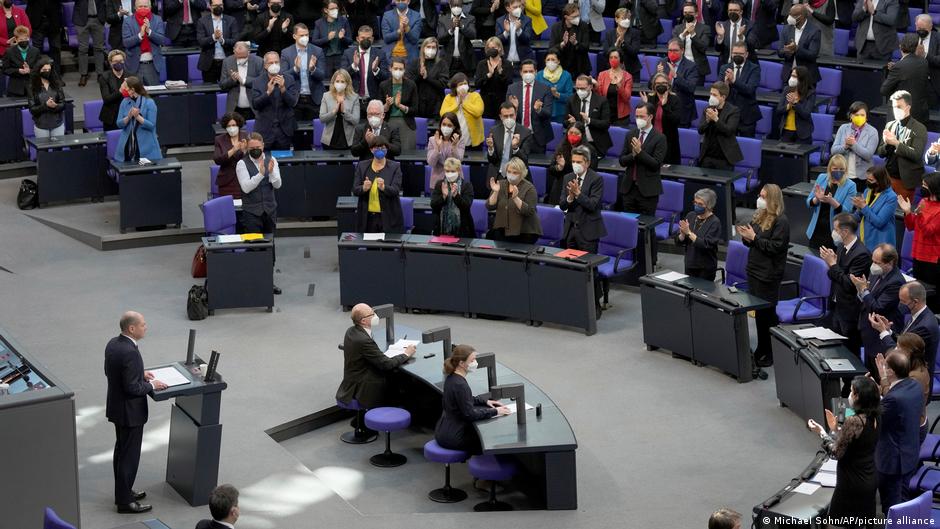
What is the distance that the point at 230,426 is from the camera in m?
12.3

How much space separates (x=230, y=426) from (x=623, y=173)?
6654 millimetres

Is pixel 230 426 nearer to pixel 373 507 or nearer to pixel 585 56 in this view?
pixel 373 507

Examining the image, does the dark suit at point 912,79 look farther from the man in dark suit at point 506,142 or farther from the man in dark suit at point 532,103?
the man in dark suit at point 506,142

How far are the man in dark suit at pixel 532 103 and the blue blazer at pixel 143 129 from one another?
14.7ft

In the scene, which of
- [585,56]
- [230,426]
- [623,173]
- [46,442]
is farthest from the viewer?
[585,56]

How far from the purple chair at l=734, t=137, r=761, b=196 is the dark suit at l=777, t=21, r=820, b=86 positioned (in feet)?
6.14

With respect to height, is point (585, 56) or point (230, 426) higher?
point (585, 56)

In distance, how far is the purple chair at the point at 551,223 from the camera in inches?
620

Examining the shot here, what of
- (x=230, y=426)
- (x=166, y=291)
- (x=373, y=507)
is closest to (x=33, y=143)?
(x=166, y=291)

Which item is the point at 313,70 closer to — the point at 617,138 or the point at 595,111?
the point at 595,111

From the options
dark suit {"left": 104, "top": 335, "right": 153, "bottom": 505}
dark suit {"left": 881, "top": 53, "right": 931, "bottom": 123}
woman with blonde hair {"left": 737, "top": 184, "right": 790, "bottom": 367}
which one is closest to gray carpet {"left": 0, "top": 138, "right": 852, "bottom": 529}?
dark suit {"left": 104, "top": 335, "right": 153, "bottom": 505}

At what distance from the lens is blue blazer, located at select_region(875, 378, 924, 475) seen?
31.6 ft

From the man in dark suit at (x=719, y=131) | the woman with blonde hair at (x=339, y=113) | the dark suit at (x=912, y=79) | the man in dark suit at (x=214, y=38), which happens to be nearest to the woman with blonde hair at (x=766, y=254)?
the man in dark suit at (x=719, y=131)

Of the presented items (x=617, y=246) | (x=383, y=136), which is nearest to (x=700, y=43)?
(x=617, y=246)
